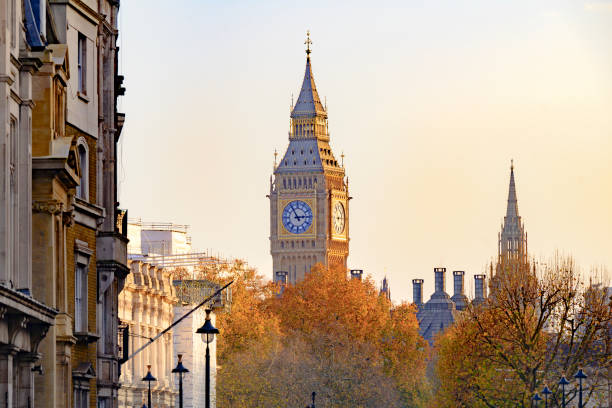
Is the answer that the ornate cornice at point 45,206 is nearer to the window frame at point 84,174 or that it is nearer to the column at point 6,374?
the column at point 6,374

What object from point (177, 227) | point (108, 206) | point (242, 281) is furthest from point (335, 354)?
point (108, 206)

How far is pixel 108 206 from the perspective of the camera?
52656 millimetres

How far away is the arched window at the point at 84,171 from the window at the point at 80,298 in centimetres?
175

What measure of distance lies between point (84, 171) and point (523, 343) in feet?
169

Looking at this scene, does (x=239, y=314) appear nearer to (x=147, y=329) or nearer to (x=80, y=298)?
(x=147, y=329)

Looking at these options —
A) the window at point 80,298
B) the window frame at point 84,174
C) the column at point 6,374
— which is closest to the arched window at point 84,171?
the window frame at point 84,174

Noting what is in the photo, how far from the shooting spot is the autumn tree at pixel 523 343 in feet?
326

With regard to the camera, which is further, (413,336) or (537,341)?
(413,336)

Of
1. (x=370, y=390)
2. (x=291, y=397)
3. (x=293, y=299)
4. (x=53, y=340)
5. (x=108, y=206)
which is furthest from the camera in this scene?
(x=293, y=299)

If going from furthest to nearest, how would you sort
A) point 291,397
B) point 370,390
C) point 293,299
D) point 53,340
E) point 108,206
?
point 293,299 → point 370,390 → point 291,397 → point 108,206 → point 53,340

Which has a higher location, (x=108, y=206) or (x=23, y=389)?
(x=108, y=206)

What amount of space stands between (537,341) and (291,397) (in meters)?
37.5

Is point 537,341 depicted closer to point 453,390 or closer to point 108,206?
point 453,390

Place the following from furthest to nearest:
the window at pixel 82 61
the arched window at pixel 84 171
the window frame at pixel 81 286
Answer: the window at pixel 82 61 → the arched window at pixel 84 171 → the window frame at pixel 81 286
